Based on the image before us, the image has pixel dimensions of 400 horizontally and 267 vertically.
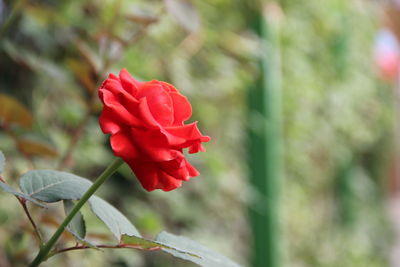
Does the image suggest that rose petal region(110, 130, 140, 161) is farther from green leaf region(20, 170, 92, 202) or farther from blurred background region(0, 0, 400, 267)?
blurred background region(0, 0, 400, 267)

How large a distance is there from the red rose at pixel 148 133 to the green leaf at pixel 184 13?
53 centimetres

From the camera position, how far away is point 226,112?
1.76 metres

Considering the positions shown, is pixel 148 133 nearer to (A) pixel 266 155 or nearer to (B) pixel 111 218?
(B) pixel 111 218

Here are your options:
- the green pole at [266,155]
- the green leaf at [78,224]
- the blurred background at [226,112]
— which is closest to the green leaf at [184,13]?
the blurred background at [226,112]

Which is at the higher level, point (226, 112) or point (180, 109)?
point (226, 112)

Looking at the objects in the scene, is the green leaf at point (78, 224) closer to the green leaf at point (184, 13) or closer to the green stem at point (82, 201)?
the green stem at point (82, 201)

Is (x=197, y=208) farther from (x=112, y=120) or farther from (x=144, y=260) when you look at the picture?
(x=112, y=120)

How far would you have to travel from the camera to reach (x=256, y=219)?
5.75ft

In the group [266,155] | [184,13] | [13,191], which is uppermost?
[266,155]

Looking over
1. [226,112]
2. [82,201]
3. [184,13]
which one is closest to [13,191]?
[82,201]

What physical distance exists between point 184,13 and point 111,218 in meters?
0.55

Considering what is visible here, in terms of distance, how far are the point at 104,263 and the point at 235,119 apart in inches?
27.6

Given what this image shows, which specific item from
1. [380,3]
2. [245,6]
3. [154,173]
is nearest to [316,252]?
[245,6]

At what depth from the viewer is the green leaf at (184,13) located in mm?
963
